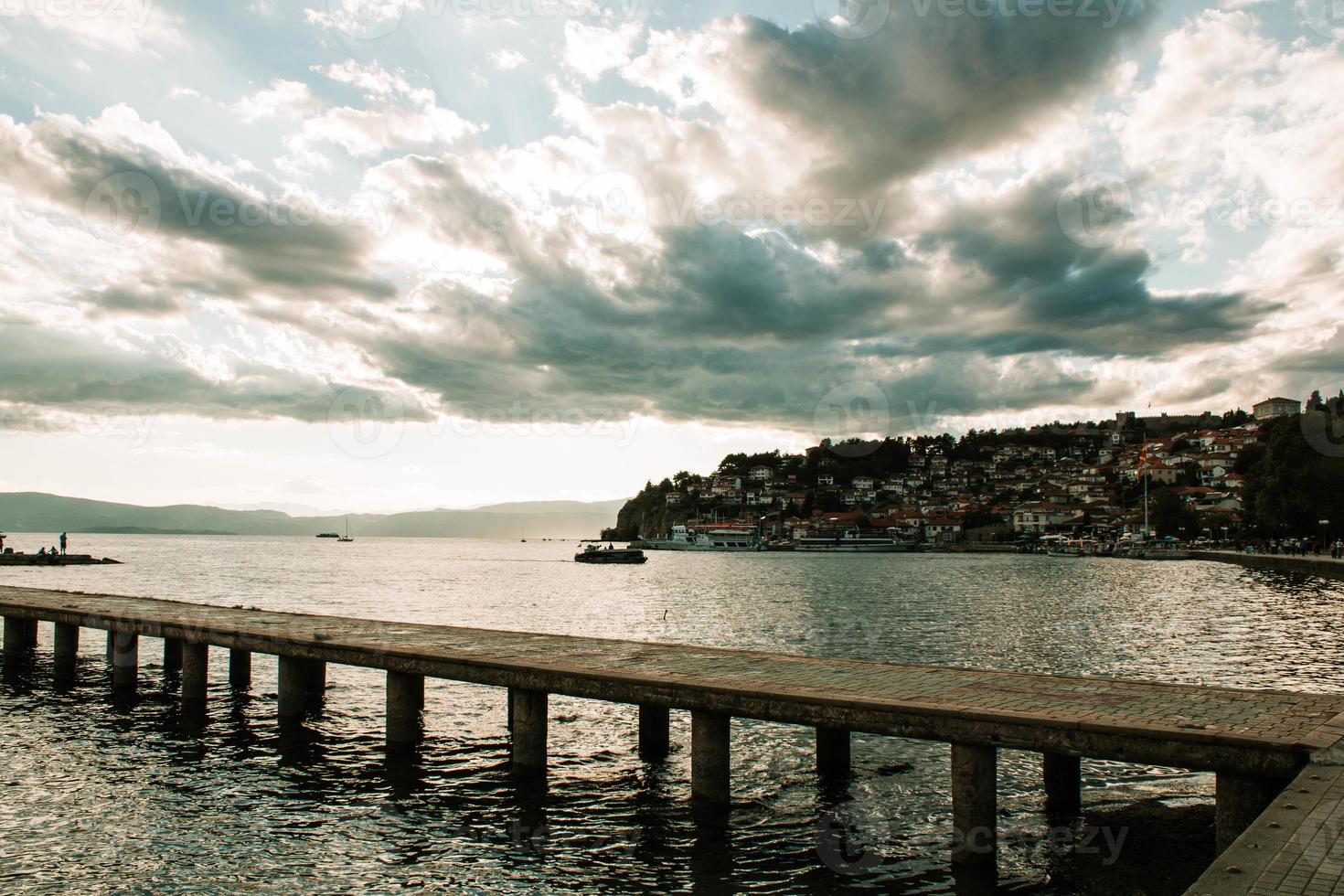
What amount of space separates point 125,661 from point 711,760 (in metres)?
18.1

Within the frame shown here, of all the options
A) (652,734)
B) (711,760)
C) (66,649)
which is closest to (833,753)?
(711,760)

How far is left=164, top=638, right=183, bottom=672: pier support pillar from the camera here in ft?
85.5

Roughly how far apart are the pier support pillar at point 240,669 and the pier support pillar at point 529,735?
37.7ft

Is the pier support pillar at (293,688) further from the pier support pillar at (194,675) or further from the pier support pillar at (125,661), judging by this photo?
the pier support pillar at (125,661)

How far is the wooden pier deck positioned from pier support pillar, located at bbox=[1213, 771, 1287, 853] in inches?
0.5

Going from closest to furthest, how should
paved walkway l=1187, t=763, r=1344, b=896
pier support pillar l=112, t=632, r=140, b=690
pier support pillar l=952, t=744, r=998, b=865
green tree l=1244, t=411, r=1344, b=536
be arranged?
paved walkway l=1187, t=763, r=1344, b=896
pier support pillar l=952, t=744, r=998, b=865
pier support pillar l=112, t=632, r=140, b=690
green tree l=1244, t=411, r=1344, b=536

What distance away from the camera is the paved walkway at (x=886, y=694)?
10141 millimetres

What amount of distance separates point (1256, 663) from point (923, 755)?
61.4ft

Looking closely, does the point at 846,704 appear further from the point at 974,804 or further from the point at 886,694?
the point at 974,804

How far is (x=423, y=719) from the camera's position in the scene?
20188 mm

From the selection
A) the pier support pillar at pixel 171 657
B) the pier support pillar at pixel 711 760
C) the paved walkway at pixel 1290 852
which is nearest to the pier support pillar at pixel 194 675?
the pier support pillar at pixel 171 657

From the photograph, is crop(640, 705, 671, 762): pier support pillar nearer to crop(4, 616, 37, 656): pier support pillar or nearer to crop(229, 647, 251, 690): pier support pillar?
crop(229, 647, 251, 690): pier support pillar

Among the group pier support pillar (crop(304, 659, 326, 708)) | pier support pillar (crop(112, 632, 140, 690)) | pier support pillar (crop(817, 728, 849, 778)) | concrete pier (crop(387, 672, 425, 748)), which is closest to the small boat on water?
pier support pillar (crop(112, 632, 140, 690))

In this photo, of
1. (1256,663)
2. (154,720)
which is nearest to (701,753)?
(154,720)
